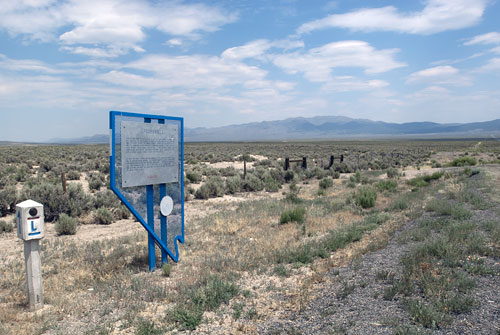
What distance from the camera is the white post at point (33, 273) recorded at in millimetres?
5703

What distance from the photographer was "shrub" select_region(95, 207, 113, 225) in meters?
12.9

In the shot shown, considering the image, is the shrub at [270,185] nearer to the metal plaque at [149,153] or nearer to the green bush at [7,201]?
the green bush at [7,201]

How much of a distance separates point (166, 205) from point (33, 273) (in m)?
2.67

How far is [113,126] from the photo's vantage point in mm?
6371

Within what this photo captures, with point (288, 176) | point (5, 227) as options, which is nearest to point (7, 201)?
point (5, 227)

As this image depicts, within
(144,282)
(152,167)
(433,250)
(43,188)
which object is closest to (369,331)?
(433,250)

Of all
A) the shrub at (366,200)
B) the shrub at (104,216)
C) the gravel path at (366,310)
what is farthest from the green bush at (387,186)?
the shrub at (104,216)

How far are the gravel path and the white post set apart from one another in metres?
3.45

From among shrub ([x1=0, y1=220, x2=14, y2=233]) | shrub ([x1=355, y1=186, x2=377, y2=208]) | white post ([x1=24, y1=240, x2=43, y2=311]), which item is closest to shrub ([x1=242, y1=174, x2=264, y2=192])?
shrub ([x1=355, y1=186, x2=377, y2=208])

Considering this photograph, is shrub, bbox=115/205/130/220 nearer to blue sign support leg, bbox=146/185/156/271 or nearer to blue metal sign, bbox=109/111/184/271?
blue metal sign, bbox=109/111/184/271

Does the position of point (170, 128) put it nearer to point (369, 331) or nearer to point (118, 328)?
point (118, 328)

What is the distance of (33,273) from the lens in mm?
5746

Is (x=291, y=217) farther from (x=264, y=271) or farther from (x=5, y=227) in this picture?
(x=5, y=227)

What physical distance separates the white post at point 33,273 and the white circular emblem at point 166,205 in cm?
241
